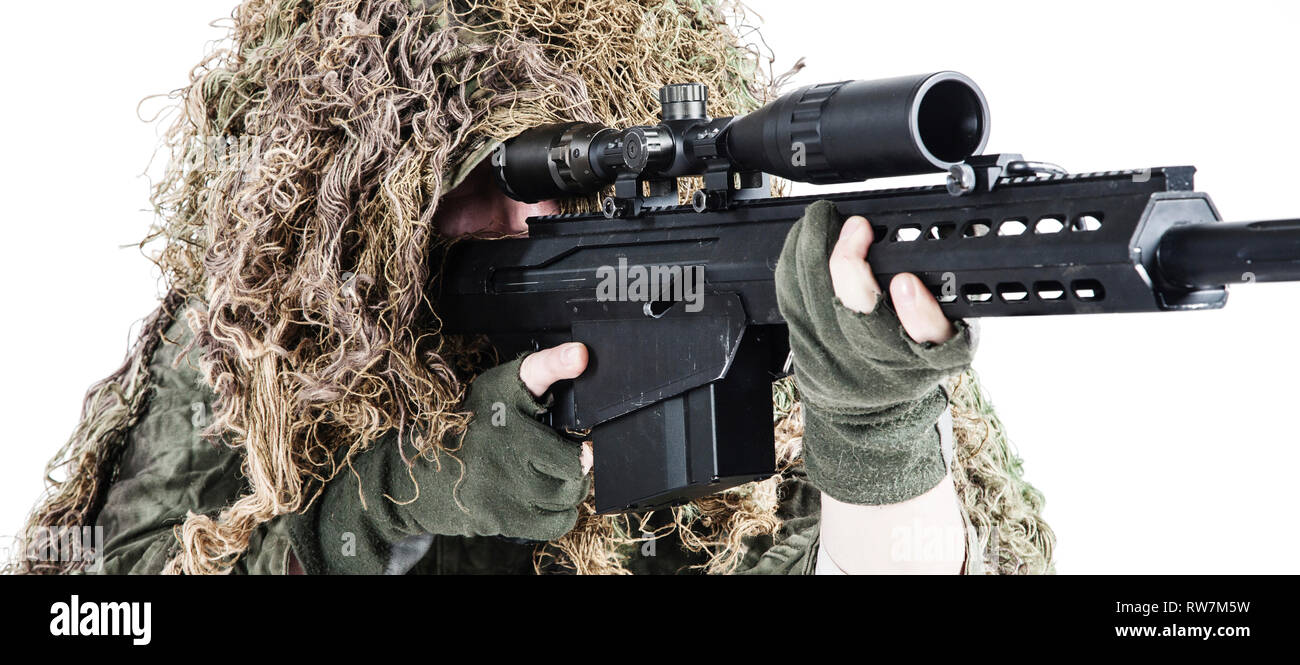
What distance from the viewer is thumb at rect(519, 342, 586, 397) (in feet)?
6.56

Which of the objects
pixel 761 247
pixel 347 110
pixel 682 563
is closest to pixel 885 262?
pixel 761 247

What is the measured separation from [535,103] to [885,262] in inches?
32.9

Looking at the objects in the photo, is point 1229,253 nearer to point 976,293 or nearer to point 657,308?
point 976,293

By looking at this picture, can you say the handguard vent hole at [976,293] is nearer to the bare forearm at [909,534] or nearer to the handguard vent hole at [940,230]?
the handguard vent hole at [940,230]

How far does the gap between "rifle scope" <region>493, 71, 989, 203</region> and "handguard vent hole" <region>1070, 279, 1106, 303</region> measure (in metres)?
0.21

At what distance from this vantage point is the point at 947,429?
6.21 feet

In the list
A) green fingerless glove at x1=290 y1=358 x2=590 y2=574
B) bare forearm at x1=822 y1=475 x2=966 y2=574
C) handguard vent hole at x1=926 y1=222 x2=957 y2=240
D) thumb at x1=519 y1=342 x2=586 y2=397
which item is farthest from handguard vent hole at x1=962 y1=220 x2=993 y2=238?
green fingerless glove at x1=290 y1=358 x2=590 y2=574

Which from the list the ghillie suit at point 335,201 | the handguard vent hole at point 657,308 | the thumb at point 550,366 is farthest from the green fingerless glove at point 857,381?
the ghillie suit at point 335,201

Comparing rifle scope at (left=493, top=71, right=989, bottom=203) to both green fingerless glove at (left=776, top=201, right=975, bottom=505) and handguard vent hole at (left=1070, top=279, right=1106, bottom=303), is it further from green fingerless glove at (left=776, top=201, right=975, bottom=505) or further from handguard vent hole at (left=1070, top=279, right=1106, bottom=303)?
handguard vent hole at (left=1070, top=279, right=1106, bottom=303)

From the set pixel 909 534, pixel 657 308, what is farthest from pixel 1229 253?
pixel 657 308

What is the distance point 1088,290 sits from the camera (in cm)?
146

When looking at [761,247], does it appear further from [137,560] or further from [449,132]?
[137,560]

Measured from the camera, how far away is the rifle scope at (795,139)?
5.08ft

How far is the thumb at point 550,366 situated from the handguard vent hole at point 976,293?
2.21 ft
